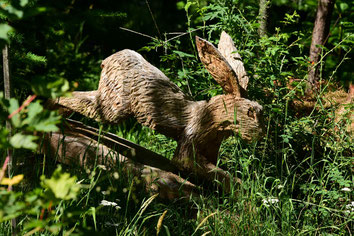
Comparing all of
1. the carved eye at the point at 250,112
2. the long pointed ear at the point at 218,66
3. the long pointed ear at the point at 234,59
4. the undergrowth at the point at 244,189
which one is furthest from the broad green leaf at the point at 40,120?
the long pointed ear at the point at 234,59

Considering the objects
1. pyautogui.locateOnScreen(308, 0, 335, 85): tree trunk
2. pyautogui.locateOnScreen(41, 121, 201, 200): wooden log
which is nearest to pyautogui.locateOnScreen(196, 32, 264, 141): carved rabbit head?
pyautogui.locateOnScreen(41, 121, 201, 200): wooden log

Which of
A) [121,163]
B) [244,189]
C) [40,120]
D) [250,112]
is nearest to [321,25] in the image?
[250,112]

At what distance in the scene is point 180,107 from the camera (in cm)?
330

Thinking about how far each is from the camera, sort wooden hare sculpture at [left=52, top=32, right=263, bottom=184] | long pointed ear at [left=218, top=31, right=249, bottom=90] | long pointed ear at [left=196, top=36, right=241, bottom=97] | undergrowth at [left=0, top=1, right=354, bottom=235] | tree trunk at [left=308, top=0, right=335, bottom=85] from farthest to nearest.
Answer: tree trunk at [left=308, top=0, right=335, bottom=85] → long pointed ear at [left=218, top=31, right=249, bottom=90] → wooden hare sculpture at [left=52, top=32, right=263, bottom=184] → long pointed ear at [left=196, top=36, right=241, bottom=97] → undergrowth at [left=0, top=1, right=354, bottom=235]

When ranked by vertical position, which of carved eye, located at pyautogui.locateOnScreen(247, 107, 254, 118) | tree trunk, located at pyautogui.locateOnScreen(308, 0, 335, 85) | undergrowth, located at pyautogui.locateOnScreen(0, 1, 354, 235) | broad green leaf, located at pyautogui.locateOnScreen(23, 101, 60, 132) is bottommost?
undergrowth, located at pyautogui.locateOnScreen(0, 1, 354, 235)

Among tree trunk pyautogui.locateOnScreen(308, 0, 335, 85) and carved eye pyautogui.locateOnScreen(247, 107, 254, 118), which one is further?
tree trunk pyautogui.locateOnScreen(308, 0, 335, 85)

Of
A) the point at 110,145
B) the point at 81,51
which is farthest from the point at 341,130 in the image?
the point at 81,51

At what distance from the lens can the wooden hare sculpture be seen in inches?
121

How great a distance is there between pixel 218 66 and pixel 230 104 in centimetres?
28

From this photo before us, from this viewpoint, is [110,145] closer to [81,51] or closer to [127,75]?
[127,75]

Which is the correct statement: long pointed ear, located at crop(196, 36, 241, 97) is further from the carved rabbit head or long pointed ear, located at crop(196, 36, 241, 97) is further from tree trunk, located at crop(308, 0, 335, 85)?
tree trunk, located at crop(308, 0, 335, 85)

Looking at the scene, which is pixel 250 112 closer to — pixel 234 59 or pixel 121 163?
pixel 234 59

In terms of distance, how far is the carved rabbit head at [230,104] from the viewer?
3.00m

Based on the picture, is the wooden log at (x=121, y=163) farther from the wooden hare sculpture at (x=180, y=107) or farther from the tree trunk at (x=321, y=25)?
the tree trunk at (x=321, y=25)
